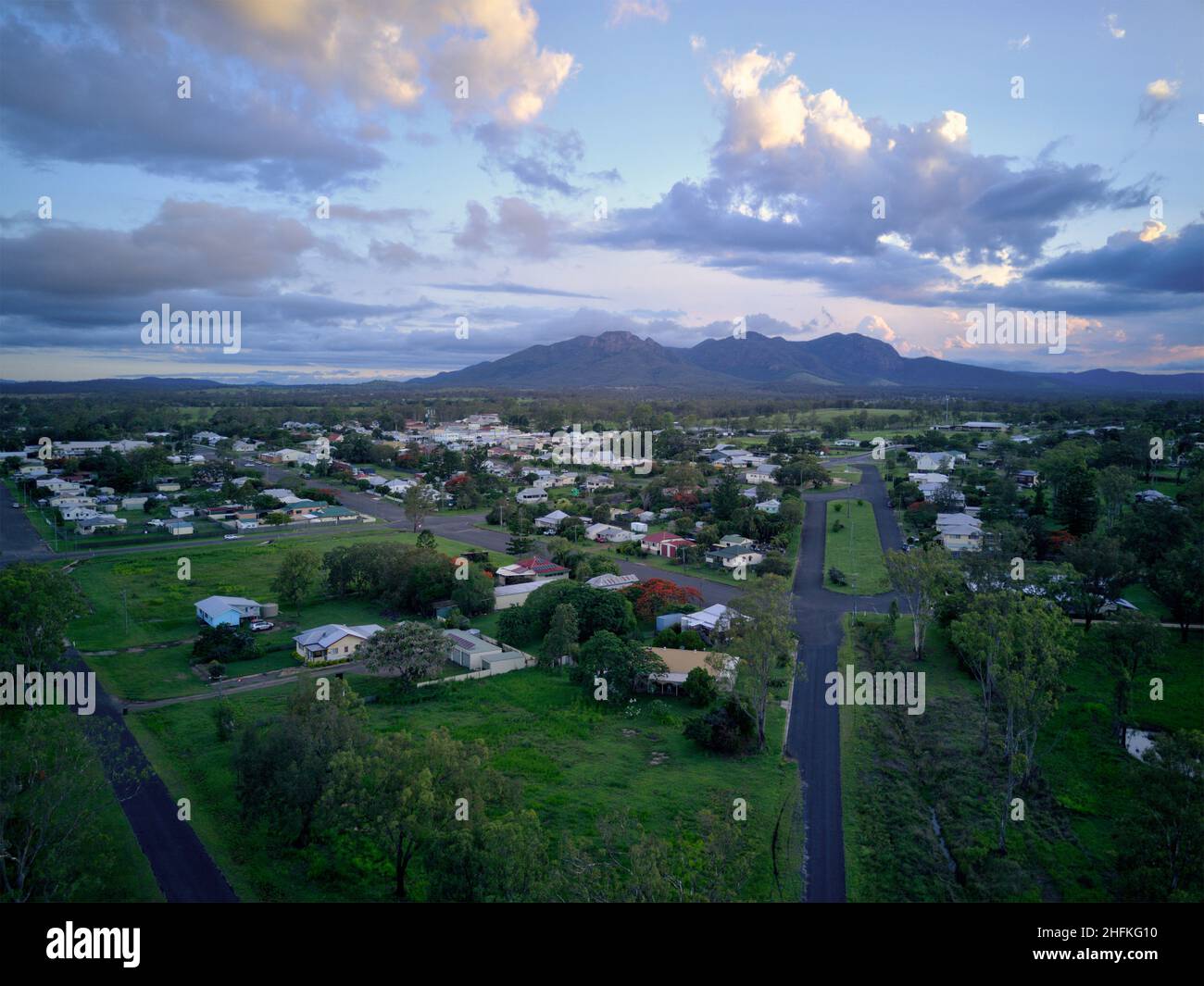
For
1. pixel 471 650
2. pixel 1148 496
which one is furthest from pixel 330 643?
pixel 1148 496

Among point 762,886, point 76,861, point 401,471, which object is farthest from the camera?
point 401,471

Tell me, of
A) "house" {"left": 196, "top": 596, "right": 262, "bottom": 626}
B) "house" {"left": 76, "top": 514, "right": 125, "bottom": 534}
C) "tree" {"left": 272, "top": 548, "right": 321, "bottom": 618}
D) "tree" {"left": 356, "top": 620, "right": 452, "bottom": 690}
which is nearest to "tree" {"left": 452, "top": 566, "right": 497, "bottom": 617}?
"tree" {"left": 272, "top": 548, "right": 321, "bottom": 618}

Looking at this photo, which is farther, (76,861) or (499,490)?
(499,490)

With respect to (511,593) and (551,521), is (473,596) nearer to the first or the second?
(511,593)

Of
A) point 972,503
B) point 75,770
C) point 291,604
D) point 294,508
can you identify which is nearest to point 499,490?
point 294,508

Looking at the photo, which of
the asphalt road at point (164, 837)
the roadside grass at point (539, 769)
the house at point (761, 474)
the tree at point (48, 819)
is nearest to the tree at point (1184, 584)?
the roadside grass at point (539, 769)

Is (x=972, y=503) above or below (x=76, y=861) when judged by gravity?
above
